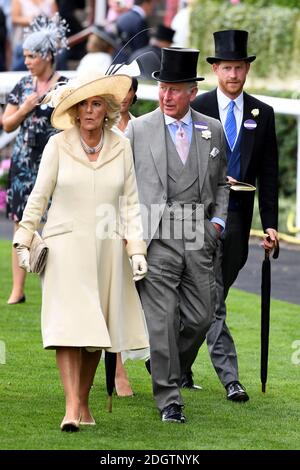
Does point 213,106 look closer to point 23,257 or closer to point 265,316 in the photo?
A: point 265,316

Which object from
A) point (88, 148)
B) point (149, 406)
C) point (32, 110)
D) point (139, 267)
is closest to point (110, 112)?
point (88, 148)

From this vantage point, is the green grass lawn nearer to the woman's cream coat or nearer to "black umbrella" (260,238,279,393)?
"black umbrella" (260,238,279,393)

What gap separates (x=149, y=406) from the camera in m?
8.52

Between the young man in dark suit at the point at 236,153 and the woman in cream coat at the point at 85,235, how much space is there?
4.08 ft

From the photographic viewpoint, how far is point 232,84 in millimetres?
8922

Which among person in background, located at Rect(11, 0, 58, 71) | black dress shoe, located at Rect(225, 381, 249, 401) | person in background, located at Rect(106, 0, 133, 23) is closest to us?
black dress shoe, located at Rect(225, 381, 249, 401)

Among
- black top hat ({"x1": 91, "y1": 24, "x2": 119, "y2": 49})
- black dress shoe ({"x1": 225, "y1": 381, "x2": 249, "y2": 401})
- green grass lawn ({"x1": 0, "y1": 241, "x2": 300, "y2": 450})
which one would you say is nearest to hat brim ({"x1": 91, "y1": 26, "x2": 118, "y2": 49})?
black top hat ({"x1": 91, "y1": 24, "x2": 119, "y2": 49})

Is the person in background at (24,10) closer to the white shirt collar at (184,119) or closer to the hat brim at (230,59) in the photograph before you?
the hat brim at (230,59)

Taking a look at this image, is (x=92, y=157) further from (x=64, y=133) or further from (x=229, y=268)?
(x=229, y=268)

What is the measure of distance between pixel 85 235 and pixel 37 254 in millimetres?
282

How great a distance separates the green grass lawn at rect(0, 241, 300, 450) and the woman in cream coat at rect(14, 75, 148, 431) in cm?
27

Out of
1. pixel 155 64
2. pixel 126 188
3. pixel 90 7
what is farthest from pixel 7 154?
pixel 126 188

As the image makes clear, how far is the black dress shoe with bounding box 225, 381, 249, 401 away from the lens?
8711 mm
